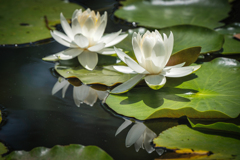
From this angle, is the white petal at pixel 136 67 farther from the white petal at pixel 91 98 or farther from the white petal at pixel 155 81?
the white petal at pixel 91 98

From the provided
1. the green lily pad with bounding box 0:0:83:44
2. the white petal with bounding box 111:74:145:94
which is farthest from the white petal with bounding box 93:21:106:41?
the green lily pad with bounding box 0:0:83:44

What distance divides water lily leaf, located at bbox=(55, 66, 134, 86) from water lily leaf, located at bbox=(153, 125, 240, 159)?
46 cm

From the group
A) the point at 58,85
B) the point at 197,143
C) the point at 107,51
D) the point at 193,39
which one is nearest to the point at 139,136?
the point at 197,143

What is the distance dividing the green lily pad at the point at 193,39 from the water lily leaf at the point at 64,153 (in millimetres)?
868

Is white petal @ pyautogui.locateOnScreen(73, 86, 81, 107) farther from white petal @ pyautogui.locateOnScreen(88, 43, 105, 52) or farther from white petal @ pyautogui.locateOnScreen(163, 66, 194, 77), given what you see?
white petal @ pyautogui.locateOnScreen(163, 66, 194, 77)

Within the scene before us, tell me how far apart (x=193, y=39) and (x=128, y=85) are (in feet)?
2.39

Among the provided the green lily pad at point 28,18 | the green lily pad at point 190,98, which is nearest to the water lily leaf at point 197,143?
the green lily pad at point 190,98

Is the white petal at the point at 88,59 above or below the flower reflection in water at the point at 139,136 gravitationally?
above

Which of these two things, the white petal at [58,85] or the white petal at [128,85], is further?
the white petal at [58,85]

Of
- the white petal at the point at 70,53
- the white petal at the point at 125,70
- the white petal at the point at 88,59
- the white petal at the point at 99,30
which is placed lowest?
the white petal at the point at 88,59

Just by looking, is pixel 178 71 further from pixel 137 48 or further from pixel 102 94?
pixel 102 94

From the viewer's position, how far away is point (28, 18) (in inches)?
87.9

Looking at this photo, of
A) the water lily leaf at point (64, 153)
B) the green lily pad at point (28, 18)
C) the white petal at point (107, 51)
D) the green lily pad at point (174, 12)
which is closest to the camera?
the water lily leaf at point (64, 153)

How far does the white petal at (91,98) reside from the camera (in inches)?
48.4
